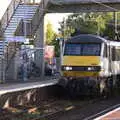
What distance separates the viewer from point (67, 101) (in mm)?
27125

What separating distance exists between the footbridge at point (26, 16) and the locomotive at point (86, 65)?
1101 cm

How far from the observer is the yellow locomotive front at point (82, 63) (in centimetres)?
2689

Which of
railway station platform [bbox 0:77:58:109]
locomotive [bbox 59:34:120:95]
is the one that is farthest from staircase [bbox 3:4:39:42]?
railway station platform [bbox 0:77:58:109]

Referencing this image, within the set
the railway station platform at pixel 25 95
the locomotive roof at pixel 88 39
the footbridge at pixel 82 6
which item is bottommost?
the railway station platform at pixel 25 95

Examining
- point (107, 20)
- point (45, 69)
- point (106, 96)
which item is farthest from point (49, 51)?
point (107, 20)

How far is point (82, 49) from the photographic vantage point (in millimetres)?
27859

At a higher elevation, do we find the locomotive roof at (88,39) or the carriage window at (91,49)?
the locomotive roof at (88,39)

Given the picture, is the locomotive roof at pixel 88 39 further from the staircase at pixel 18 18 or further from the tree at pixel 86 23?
the tree at pixel 86 23

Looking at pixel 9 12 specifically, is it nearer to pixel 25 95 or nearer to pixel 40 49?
pixel 40 49

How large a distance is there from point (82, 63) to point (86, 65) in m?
Answer: 0.24

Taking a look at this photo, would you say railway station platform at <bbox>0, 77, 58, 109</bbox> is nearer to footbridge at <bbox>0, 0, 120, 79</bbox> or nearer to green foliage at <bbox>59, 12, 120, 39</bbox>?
footbridge at <bbox>0, 0, 120, 79</bbox>

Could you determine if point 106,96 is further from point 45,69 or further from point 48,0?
point 45,69

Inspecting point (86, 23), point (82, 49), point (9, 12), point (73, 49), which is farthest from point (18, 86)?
point (86, 23)

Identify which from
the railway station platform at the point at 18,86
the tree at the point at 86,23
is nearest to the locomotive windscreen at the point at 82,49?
the railway station platform at the point at 18,86
